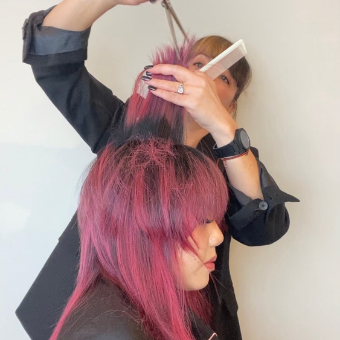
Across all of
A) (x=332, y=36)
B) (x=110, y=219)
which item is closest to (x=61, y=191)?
(x=110, y=219)

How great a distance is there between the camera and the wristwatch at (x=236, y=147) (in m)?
0.68

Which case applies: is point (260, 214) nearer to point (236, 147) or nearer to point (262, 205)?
point (262, 205)

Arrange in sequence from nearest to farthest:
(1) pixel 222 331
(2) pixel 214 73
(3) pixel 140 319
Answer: (3) pixel 140 319 → (2) pixel 214 73 → (1) pixel 222 331

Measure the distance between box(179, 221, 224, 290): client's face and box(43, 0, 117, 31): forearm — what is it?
0.43 metres

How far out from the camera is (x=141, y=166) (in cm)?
53

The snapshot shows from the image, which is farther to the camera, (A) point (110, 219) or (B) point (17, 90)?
(B) point (17, 90)

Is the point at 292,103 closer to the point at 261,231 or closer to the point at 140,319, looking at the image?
the point at 261,231

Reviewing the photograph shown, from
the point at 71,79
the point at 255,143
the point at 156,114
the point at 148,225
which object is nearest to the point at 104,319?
the point at 148,225

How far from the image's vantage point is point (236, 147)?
68 centimetres

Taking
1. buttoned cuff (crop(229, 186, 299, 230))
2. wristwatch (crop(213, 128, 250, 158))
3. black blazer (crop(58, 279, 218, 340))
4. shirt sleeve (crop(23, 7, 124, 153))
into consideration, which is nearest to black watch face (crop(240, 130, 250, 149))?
wristwatch (crop(213, 128, 250, 158))

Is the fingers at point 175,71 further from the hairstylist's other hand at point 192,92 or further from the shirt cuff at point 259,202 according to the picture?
the shirt cuff at point 259,202

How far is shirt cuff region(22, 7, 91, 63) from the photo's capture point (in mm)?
639

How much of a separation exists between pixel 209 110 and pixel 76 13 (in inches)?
11.8

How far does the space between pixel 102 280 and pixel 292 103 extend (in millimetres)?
778
